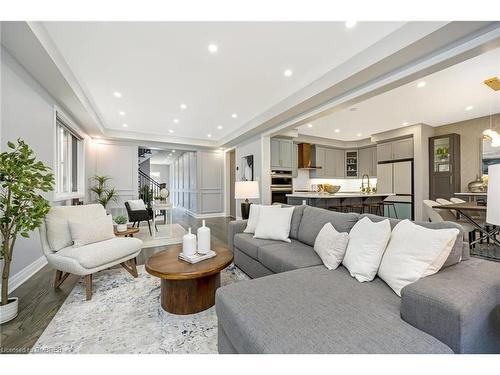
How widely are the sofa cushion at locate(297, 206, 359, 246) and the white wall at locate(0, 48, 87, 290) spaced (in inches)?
125

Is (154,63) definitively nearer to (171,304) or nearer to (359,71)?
(359,71)

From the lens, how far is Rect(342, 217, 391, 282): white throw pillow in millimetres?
1522

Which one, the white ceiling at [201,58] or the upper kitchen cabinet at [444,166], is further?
the upper kitchen cabinet at [444,166]

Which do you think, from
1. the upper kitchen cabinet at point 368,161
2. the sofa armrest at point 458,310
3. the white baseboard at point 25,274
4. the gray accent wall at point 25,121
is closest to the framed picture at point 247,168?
the gray accent wall at point 25,121

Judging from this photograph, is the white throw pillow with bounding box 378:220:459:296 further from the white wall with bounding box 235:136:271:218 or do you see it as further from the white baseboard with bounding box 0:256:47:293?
the white wall with bounding box 235:136:271:218

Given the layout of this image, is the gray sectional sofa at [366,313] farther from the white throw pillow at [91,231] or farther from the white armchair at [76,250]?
the white throw pillow at [91,231]

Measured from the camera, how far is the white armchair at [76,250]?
6.75 ft

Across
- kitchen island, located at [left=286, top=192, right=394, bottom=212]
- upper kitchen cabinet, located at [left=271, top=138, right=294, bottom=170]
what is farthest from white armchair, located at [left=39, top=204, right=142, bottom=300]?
upper kitchen cabinet, located at [left=271, top=138, right=294, bottom=170]

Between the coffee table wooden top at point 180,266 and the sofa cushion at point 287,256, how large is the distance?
0.37m

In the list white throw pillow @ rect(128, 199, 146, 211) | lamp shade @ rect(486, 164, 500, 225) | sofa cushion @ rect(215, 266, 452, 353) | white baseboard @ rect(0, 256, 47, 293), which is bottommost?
white baseboard @ rect(0, 256, 47, 293)

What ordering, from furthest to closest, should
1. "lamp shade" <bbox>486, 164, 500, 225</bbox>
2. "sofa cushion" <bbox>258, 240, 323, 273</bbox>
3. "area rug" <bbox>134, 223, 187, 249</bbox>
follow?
"area rug" <bbox>134, 223, 187, 249</bbox> < "sofa cushion" <bbox>258, 240, 323, 273</bbox> < "lamp shade" <bbox>486, 164, 500, 225</bbox>

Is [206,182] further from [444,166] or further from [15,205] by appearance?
[444,166]

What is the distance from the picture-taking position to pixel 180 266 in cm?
187

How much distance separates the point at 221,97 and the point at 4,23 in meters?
2.67
